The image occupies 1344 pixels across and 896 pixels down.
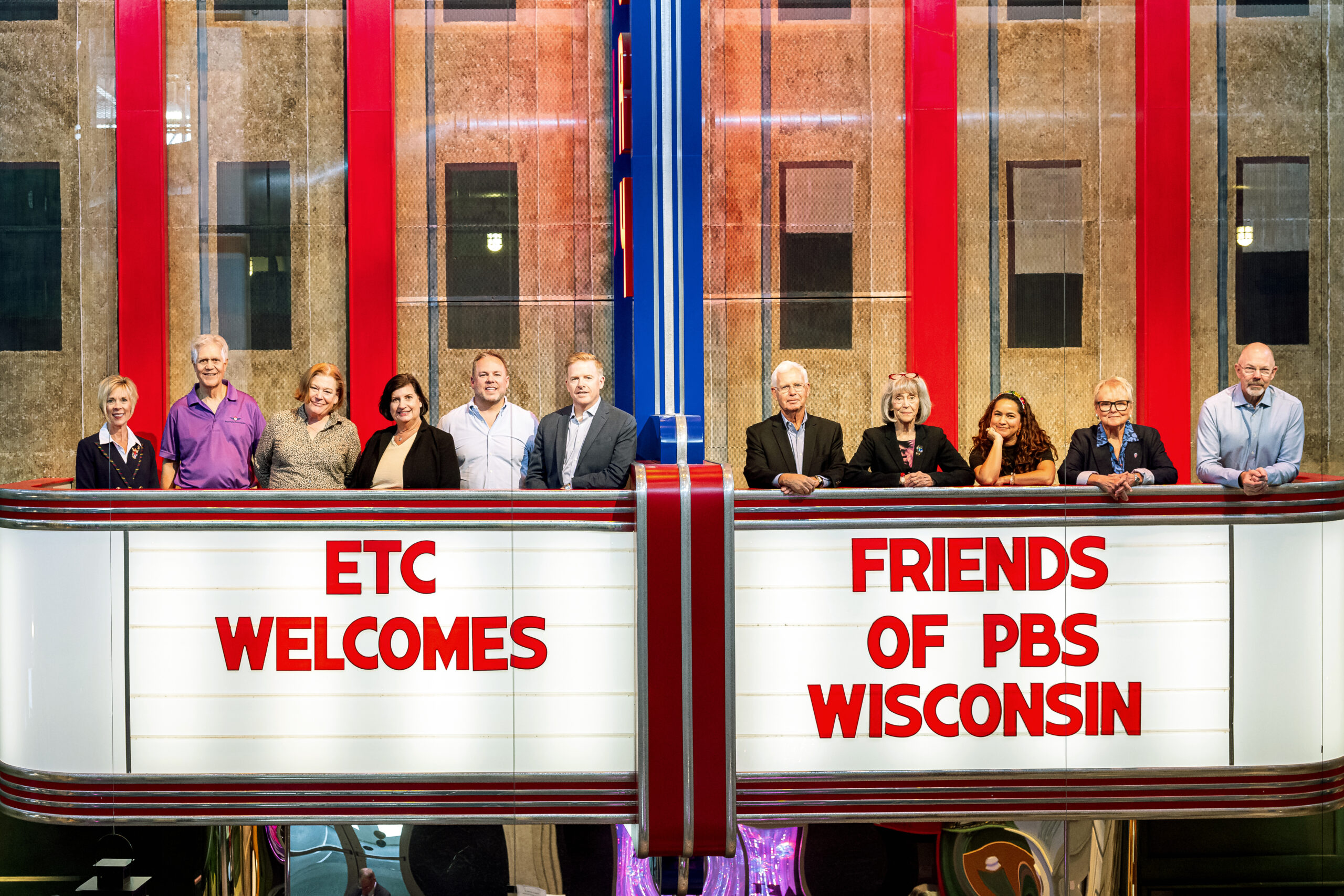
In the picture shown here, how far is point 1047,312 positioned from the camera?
193 inches

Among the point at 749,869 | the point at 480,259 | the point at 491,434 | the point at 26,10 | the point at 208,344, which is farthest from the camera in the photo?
the point at 480,259

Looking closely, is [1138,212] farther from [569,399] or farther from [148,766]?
[148,766]

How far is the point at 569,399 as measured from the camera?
16.1ft

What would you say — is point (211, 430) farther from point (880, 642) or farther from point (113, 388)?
point (880, 642)

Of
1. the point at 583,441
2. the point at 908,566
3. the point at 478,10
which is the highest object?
the point at 478,10

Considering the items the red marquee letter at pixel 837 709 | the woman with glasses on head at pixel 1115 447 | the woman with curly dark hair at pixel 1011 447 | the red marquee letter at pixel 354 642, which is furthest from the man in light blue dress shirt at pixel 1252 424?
the red marquee letter at pixel 354 642

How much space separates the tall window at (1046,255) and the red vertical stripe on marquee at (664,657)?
2.19 m

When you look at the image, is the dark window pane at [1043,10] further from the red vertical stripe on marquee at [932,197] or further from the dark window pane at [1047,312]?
the dark window pane at [1047,312]

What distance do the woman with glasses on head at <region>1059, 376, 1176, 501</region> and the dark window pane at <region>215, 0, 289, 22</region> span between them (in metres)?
4.49

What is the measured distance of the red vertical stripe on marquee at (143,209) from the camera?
4785 mm

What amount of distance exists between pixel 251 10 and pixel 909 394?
3.86m

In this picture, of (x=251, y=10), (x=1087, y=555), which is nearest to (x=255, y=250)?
(x=251, y=10)

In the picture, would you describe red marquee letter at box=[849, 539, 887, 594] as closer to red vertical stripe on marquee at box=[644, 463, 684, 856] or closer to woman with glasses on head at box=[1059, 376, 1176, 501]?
red vertical stripe on marquee at box=[644, 463, 684, 856]

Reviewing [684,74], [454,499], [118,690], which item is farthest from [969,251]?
[118,690]
